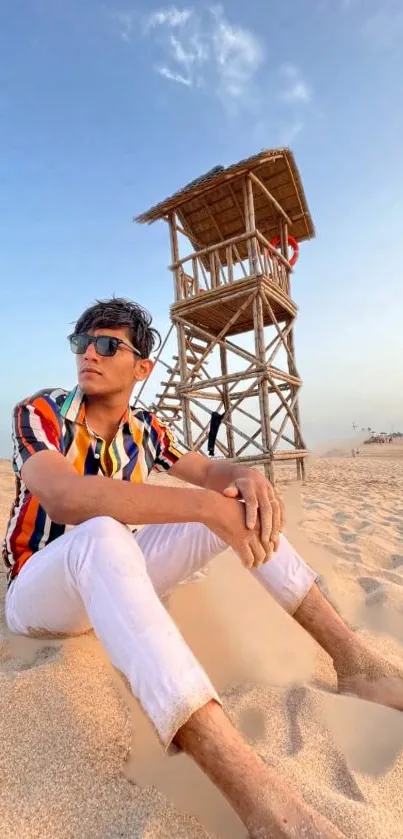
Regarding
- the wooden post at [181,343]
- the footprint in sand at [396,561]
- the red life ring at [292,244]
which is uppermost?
the red life ring at [292,244]

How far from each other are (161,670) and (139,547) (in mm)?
600

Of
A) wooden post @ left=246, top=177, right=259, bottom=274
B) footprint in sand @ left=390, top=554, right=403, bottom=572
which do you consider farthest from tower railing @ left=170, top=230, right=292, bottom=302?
footprint in sand @ left=390, top=554, right=403, bottom=572

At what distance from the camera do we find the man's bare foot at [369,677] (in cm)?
154

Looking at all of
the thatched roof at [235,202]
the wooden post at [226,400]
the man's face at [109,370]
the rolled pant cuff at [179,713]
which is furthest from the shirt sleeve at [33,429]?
the wooden post at [226,400]

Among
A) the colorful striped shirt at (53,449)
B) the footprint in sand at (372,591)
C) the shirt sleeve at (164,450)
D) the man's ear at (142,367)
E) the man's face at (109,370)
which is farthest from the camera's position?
the footprint in sand at (372,591)

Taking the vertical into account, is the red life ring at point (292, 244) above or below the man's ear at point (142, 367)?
above

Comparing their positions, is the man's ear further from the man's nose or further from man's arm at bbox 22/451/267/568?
man's arm at bbox 22/451/267/568

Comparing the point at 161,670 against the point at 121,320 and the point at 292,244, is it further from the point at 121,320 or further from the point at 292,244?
the point at 292,244

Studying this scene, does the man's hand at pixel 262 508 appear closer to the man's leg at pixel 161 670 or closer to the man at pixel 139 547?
the man at pixel 139 547

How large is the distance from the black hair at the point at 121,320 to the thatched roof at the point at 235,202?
23.0 feet

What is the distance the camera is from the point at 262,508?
1.61 metres

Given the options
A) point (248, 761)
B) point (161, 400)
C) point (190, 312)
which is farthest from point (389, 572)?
point (161, 400)

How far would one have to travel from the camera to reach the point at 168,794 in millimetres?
1136

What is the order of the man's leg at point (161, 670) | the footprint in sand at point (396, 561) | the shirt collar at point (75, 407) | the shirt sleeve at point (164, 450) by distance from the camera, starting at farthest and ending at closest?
the footprint in sand at point (396, 561), the shirt sleeve at point (164, 450), the shirt collar at point (75, 407), the man's leg at point (161, 670)
